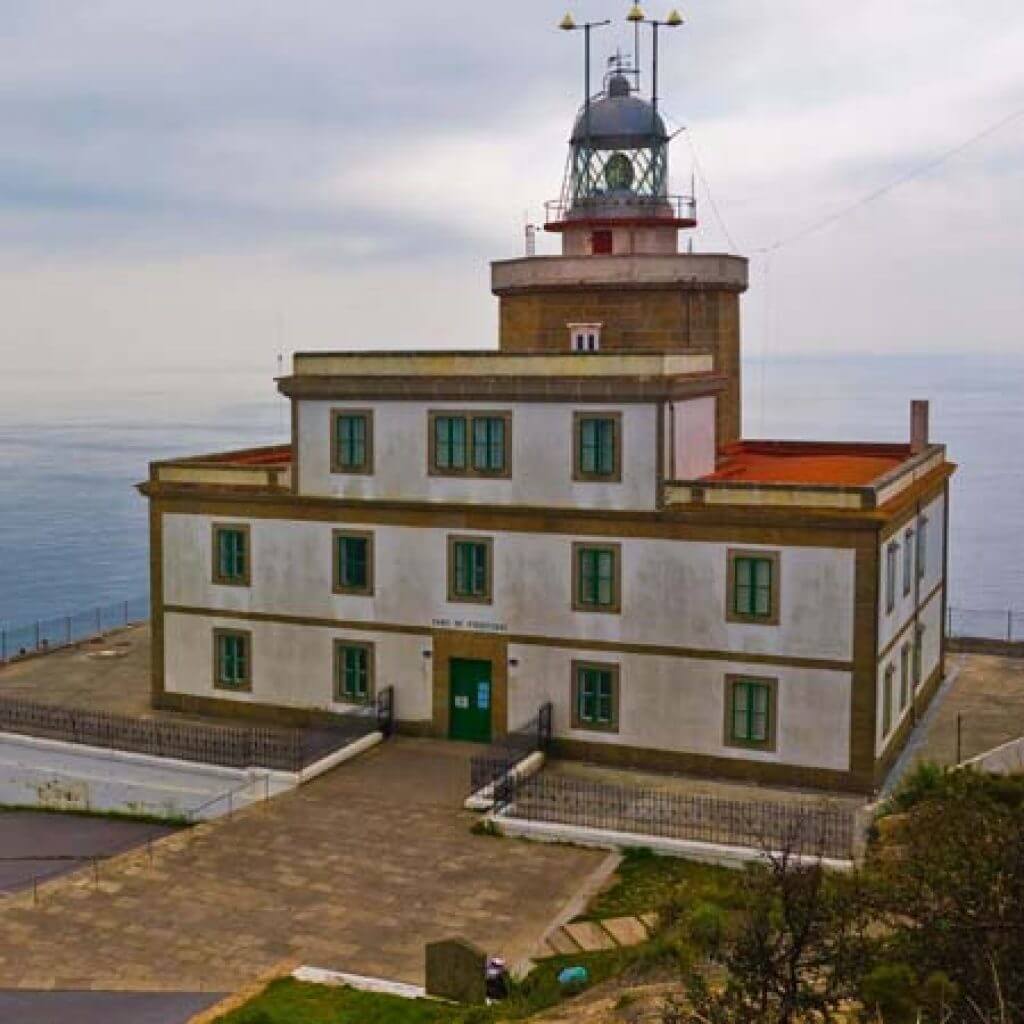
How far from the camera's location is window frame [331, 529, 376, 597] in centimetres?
2855

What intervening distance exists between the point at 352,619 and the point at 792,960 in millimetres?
18402

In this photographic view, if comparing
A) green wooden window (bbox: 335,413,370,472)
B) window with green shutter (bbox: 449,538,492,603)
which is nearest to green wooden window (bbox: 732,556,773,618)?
window with green shutter (bbox: 449,538,492,603)

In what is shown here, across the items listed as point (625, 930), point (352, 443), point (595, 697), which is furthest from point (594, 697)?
point (625, 930)

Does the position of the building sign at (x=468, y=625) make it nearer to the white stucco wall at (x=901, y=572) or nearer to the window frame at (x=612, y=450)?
the window frame at (x=612, y=450)

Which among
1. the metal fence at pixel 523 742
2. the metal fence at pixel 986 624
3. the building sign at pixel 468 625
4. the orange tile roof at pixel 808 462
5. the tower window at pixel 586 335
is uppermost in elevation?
the tower window at pixel 586 335

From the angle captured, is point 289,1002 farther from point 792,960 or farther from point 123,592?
point 123,592

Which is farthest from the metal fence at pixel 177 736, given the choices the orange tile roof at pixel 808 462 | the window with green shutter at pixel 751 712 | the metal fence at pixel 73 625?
the metal fence at pixel 73 625

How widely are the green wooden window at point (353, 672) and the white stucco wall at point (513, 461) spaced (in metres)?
A: 3.28

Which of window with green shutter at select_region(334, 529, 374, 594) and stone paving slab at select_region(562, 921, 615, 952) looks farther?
window with green shutter at select_region(334, 529, 374, 594)

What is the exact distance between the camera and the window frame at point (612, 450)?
26172mm

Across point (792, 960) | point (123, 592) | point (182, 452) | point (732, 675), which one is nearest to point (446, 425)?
point (732, 675)

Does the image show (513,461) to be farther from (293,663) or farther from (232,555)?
(232,555)

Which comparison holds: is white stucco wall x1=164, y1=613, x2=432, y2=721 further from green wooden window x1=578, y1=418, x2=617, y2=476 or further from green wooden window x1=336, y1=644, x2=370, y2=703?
green wooden window x1=578, y1=418, x2=617, y2=476

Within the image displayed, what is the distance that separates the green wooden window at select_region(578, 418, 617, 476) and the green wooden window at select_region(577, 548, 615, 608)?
1.56 metres
